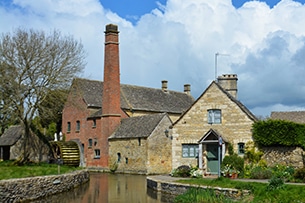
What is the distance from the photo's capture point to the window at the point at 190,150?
1201 inches

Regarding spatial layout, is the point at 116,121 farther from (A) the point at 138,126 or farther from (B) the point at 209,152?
(B) the point at 209,152

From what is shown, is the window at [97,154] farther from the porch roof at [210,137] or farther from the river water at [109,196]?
the river water at [109,196]

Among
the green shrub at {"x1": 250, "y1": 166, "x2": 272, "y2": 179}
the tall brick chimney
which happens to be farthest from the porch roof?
the tall brick chimney

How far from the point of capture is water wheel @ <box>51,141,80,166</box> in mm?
40062

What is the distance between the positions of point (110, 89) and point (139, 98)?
667cm

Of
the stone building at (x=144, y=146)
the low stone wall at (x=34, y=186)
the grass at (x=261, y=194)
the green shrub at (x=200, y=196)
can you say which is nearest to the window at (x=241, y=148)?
the grass at (x=261, y=194)

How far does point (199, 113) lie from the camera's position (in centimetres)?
3027

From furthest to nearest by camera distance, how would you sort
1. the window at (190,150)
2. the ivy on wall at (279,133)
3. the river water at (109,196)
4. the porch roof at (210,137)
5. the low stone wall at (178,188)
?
the window at (190,150)
the porch roof at (210,137)
the ivy on wall at (279,133)
the river water at (109,196)
the low stone wall at (178,188)

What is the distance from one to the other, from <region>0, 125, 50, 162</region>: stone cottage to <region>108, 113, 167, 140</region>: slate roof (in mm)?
6419

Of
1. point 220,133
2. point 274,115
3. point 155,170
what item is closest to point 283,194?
point 220,133

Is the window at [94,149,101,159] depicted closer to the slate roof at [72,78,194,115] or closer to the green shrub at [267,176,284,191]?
the slate roof at [72,78,194,115]

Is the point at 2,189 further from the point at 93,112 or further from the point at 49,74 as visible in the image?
the point at 93,112

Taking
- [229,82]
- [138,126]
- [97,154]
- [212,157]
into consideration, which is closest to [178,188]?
[212,157]

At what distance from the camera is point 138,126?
40.2 metres
